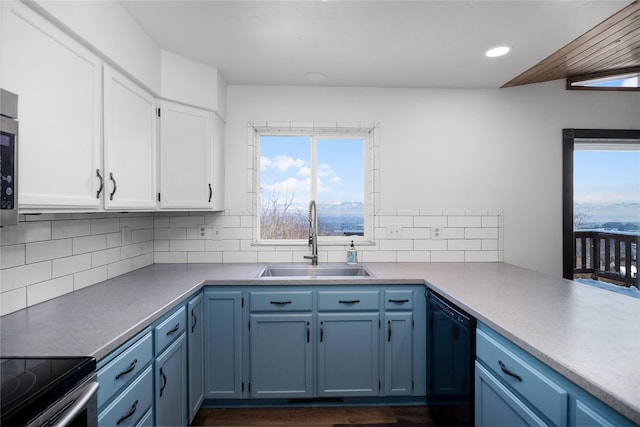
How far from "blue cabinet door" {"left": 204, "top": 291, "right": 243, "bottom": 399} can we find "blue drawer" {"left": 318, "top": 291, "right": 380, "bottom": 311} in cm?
57

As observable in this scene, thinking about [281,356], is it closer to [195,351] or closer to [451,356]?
[195,351]

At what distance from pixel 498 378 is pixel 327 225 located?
5.62 ft

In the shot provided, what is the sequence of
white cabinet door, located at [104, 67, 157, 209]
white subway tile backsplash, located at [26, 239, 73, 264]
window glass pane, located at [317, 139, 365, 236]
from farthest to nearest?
window glass pane, located at [317, 139, 365, 236] → white cabinet door, located at [104, 67, 157, 209] → white subway tile backsplash, located at [26, 239, 73, 264]

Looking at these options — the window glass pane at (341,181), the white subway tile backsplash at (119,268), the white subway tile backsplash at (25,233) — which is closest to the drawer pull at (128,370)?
the white subway tile backsplash at (25,233)

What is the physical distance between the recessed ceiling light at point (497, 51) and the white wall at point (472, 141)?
58cm

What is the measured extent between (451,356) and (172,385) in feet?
4.90

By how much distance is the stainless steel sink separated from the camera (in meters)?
2.43

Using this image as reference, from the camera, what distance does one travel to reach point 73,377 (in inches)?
33.9

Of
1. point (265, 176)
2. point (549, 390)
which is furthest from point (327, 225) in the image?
point (549, 390)

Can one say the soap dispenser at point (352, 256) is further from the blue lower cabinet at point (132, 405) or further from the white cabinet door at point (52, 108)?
the white cabinet door at point (52, 108)

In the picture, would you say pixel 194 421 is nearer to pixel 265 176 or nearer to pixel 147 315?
pixel 147 315

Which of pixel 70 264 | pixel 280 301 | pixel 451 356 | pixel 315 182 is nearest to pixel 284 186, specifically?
pixel 315 182

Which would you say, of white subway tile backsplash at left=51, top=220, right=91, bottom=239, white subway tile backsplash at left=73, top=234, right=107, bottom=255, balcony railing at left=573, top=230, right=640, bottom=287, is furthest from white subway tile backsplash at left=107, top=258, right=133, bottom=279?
balcony railing at left=573, top=230, right=640, bottom=287

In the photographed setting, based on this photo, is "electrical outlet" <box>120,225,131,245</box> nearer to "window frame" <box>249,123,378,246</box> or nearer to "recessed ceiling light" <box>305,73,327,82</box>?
"window frame" <box>249,123,378,246</box>
